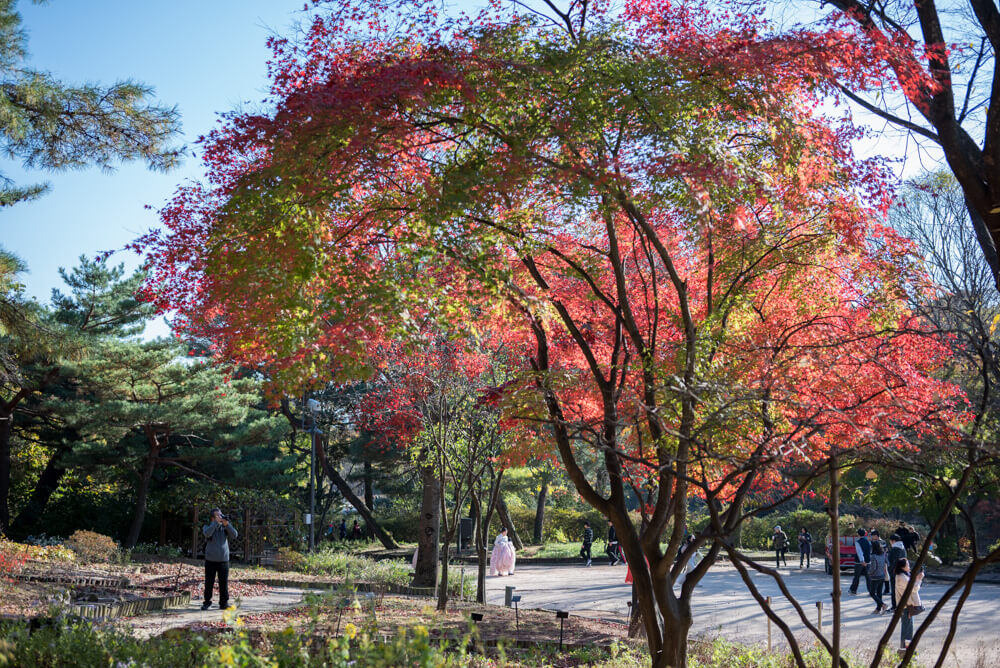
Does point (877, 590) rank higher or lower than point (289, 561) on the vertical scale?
higher

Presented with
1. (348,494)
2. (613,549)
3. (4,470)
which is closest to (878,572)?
(613,549)

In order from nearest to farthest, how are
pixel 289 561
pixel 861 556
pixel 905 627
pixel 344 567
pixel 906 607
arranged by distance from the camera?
1. pixel 906 607
2. pixel 905 627
3. pixel 861 556
4. pixel 344 567
5. pixel 289 561

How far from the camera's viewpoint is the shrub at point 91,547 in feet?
61.2

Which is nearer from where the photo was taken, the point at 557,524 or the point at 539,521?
the point at 539,521

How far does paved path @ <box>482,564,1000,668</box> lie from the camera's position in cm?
1155

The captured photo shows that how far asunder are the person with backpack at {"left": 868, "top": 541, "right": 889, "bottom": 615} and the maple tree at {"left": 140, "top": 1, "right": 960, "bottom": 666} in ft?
29.8

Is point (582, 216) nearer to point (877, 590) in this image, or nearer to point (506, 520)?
point (877, 590)

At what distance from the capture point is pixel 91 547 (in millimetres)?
18969

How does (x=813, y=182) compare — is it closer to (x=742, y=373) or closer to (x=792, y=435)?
(x=742, y=373)

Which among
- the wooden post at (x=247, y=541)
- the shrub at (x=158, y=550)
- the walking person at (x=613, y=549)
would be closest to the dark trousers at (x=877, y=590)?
the walking person at (x=613, y=549)

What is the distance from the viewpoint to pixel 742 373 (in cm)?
696

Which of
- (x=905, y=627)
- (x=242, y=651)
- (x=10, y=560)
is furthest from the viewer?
(x=10, y=560)

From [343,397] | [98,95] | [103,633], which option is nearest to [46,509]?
[343,397]

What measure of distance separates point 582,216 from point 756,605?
11.4m
